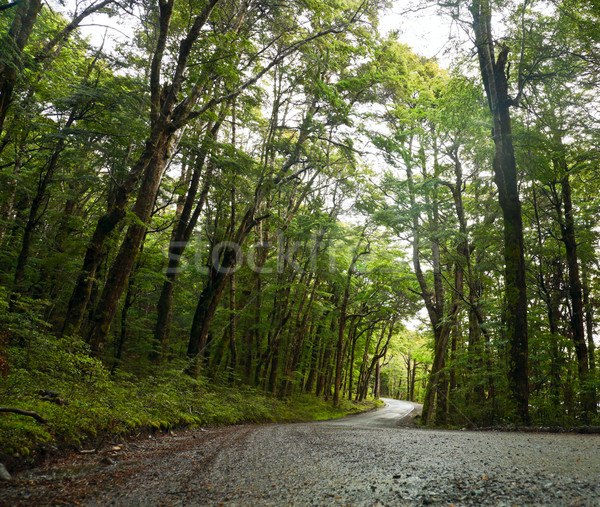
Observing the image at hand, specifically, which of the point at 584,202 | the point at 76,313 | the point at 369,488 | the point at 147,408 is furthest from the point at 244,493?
the point at 584,202

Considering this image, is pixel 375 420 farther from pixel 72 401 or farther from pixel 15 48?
pixel 15 48

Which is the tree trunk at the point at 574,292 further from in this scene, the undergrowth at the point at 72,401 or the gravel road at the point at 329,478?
the undergrowth at the point at 72,401

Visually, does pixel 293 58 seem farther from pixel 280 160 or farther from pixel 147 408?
pixel 147 408

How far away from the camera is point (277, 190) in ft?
50.5

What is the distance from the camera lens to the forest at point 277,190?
736 centimetres

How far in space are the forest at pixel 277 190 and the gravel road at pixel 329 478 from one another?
819 millimetres

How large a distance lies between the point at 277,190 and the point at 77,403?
1207 cm

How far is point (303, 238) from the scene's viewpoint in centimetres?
1673

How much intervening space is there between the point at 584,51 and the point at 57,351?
48.9 ft

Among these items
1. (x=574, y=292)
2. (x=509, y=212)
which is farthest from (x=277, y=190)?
(x=574, y=292)

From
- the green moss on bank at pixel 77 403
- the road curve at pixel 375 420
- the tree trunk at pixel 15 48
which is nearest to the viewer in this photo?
the green moss on bank at pixel 77 403

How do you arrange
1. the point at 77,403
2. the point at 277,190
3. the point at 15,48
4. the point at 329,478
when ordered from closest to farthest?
the point at 329,478
the point at 77,403
the point at 15,48
the point at 277,190

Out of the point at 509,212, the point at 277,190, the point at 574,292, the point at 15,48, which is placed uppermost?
the point at 277,190

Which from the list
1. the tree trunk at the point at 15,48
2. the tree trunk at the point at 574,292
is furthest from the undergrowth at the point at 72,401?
the tree trunk at the point at 574,292
